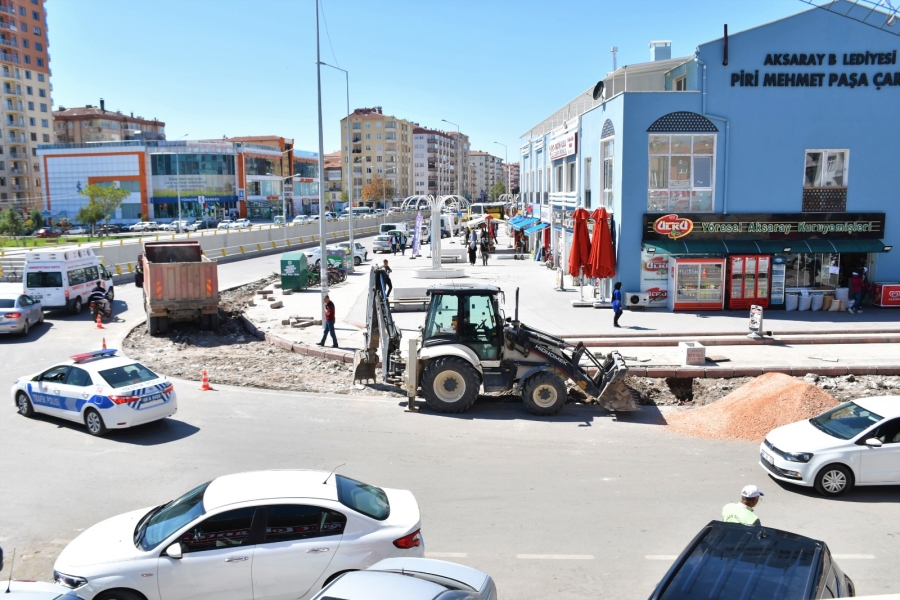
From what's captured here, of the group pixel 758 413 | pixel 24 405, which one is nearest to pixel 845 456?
pixel 758 413

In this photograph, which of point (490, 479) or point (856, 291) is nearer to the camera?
point (490, 479)

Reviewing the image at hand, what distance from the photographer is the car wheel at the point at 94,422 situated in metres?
12.8

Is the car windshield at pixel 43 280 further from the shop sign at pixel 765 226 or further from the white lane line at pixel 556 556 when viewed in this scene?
the white lane line at pixel 556 556

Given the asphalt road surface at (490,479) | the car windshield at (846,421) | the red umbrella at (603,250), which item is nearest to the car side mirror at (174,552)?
the asphalt road surface at (490,479)

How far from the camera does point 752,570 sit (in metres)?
5.56

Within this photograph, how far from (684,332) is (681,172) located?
24.2 ft

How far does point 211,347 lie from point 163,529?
47.4 ft

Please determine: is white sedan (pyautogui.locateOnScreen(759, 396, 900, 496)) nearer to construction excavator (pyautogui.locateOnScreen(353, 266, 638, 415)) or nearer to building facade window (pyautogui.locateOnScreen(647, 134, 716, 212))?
construction excavator (pyautogui.locateOnScreen(353, 266, 638, 415))

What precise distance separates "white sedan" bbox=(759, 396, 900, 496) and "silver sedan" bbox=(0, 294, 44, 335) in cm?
2040

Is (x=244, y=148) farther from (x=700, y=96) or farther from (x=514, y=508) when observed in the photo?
(x=514, y=508)

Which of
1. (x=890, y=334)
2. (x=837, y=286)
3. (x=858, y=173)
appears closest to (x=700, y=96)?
(x=858, y=173)

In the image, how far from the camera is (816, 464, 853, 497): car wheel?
10062mm

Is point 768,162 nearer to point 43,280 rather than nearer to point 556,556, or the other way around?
point 556,556

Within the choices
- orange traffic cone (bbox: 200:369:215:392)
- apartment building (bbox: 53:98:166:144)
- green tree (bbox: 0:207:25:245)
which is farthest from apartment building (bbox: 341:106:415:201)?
orange traffic cone (bbox: 200:369:215:392)
